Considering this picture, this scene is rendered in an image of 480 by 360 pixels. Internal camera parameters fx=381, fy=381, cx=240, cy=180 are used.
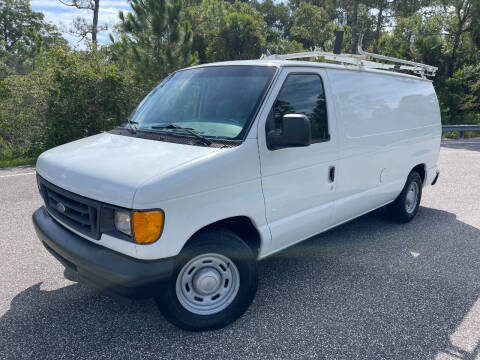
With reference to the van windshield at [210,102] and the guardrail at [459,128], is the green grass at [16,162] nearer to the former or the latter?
the van windshield at [210,102]

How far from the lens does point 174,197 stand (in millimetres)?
2539

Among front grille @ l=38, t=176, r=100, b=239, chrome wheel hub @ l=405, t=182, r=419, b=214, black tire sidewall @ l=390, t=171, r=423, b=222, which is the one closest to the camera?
front grille @ l=38, t=176, r=100, b=239

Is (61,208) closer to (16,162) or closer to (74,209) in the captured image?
(74,209)

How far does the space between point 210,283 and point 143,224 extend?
813 mm

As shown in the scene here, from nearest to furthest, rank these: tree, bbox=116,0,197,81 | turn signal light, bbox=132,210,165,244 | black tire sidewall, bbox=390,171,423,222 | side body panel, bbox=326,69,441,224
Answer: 1. turn signal light, bbox=132,210,165,244
2. side body panel, bbox=326,69,441,224
3. black tire sidewall, bbox=390,171,423,222
4. tree, bbox=116,0,197,81

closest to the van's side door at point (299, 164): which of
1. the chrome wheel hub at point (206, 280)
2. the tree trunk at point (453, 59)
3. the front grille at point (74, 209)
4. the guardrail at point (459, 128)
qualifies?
the chrome wheel hub at point (206, 280)

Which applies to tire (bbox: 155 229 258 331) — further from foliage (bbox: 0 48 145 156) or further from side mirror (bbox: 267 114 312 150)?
foliage (bbox: 0 48 145 156)

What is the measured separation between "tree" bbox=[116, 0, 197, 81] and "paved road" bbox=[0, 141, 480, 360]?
43.8ft

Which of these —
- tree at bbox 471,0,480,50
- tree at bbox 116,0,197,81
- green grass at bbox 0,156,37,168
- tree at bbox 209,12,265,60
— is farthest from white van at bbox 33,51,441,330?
tree at bbox 209,12,265,60

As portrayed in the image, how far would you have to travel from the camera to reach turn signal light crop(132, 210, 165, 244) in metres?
2.46

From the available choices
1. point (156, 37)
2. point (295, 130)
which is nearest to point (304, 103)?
point (295, 130)

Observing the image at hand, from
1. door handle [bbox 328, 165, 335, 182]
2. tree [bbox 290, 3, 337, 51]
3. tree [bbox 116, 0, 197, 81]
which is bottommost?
door handle [bbox 328, 165, 335, 182]

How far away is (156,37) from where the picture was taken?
682 inches

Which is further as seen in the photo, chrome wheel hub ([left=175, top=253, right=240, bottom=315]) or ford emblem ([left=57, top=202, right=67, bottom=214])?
ford emblem ([left=57, top=202, right=67, bottom=214])
